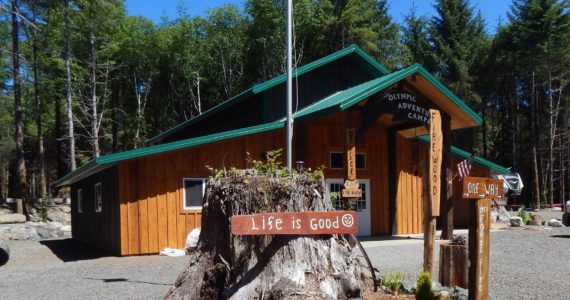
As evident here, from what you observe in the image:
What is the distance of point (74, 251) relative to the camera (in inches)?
642

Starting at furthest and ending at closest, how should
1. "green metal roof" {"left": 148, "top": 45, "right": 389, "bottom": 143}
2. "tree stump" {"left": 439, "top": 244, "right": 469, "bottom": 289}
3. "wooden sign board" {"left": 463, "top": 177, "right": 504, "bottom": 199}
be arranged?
"green metal roof" {"left": 148, "top": 45, "right": 389, "bottom": 143}, "tree stump" {"left": 439, "top": 244, "right": 469, "bottom": 289}, "wooden sign board" {"left": 463, "top": 177, "right": 504, "bottom": 199}

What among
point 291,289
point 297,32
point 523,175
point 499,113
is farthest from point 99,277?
point 499,113

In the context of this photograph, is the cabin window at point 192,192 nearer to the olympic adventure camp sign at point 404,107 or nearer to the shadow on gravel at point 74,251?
the shadow on gravel at point 74,251

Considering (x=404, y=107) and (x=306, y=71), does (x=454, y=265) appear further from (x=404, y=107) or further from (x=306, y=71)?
(x=306, y=71)

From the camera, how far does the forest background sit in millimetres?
34312

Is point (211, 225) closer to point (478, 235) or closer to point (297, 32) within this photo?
point (478, 235)

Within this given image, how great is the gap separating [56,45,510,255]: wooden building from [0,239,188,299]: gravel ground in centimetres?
113

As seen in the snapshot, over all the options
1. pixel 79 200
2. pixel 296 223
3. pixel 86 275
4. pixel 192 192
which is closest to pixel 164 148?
pixel 192 192

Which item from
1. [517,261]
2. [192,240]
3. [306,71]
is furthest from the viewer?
[306,71]

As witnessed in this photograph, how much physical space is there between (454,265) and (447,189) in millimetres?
8212

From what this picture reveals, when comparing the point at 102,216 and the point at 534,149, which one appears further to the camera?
the point at 534,149

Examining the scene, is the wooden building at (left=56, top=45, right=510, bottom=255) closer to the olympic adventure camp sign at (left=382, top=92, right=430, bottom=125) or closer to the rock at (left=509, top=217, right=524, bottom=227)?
the olympic adventure camp sign at (left=382, top=92, right=430, bottom=125)

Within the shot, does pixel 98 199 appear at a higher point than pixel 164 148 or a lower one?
lower

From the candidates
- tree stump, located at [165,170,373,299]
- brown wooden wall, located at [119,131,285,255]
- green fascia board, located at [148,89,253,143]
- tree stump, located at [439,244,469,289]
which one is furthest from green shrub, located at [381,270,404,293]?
green fascia board, located at [148,89,253,143]
